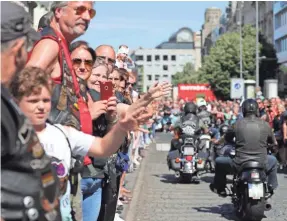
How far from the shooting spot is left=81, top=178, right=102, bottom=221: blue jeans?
5.02 meters

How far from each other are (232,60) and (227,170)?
A: 210ft

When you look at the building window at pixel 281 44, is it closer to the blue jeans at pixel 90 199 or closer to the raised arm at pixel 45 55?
the blue jeans at pixel 90 199

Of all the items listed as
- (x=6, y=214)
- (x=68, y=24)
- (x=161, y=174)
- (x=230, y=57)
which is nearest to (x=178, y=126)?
(x=161, y=174)

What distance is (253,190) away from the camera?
9.12 metres

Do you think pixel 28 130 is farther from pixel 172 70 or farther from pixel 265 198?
pixel 172 70

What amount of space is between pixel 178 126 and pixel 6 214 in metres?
12.1

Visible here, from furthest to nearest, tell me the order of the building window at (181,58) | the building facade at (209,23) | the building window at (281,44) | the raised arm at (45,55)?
the building window at (181,58), the building facade at (209,23), the building window at (281,44), the raised arm at (45,55)

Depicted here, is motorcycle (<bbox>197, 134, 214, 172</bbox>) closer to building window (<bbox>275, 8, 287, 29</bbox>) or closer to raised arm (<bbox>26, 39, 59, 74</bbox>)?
→ raised arm (<bbox>26, 39, 59, 74</bbox>)

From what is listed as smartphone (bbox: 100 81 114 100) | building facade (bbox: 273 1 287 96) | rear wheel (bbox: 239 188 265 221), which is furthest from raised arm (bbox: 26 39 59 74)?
building facade (bbox: 273 1 287 96)

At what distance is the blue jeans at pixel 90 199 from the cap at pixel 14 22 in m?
2.48

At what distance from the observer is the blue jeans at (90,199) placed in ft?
16.5

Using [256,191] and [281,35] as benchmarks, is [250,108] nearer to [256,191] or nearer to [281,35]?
[256,191]

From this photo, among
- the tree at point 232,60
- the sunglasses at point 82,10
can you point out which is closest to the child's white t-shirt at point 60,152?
the sunglasses at point 82,10

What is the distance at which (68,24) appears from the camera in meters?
3.87
